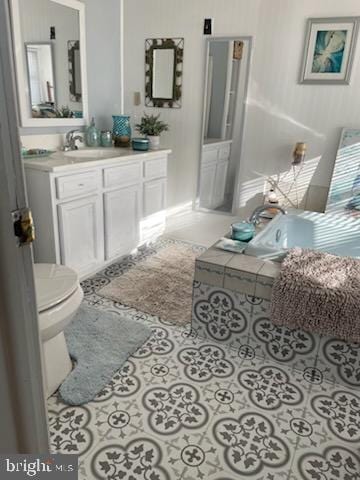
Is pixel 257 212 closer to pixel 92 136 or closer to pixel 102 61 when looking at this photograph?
pixel 92 136

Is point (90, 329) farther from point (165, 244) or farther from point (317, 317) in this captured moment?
point (165, 244)

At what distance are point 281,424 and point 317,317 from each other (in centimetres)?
50

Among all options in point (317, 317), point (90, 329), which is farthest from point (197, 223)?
point (317, 317)

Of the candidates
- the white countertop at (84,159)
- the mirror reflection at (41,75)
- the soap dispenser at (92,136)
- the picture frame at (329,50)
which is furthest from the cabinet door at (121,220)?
the picture frame at (329,50)

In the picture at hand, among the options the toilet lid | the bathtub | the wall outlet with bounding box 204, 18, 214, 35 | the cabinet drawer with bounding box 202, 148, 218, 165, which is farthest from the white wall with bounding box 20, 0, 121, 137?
the bathtub

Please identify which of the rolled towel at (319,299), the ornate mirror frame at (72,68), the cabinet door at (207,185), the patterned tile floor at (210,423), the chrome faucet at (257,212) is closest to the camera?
the patterned tile floor at (210,423)

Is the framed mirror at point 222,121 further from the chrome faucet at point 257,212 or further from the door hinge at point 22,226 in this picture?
the door hinge at point 22,226

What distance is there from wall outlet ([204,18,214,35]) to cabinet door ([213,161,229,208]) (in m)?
1.23

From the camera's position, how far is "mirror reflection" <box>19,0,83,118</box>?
243 cm

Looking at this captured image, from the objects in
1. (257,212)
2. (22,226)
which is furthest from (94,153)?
(22,226)

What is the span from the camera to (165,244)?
3406mm

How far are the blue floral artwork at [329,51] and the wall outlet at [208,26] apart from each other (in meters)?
0.95

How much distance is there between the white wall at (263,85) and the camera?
3084mm

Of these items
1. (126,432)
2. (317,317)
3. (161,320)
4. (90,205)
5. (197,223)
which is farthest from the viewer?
(197,223)
